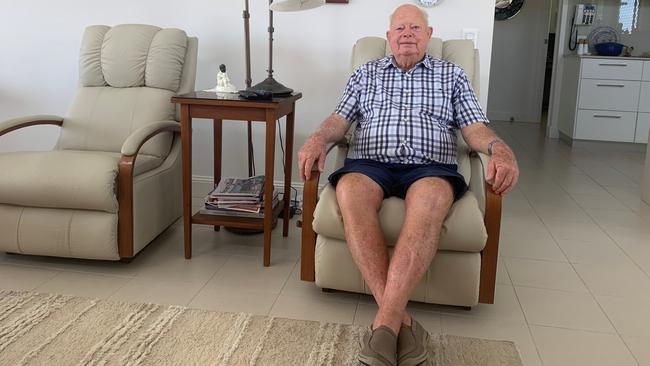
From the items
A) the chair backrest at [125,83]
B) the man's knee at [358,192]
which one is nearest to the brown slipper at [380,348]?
the man's knee at [358,192]

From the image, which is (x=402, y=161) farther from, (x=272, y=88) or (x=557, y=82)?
(x=557, y=82)

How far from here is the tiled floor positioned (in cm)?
196

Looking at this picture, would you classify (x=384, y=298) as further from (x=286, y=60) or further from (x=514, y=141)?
(x=514, y=141)

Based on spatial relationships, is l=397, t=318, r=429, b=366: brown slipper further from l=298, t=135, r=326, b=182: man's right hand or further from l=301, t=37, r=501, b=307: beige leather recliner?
l=298, t=135, r=326, b=182: man's right hand

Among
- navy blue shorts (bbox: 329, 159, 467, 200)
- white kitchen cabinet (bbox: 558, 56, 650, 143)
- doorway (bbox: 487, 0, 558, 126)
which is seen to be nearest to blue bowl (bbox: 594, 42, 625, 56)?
white kitchen cabinet (bbox: 558, 56, 650, 143)

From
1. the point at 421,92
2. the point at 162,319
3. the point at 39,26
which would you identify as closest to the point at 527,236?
the point at 421,92

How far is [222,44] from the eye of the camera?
11.1ft

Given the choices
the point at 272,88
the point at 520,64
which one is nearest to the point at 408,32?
the point at 272,88

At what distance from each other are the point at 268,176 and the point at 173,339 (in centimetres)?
81

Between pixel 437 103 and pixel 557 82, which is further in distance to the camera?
pixel 557 82

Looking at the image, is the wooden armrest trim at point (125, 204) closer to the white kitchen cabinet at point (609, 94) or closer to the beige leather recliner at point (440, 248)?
the beige leather recliner at point (440, 248)

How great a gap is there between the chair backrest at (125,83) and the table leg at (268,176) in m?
0.61

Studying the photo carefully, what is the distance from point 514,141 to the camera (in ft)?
19.3

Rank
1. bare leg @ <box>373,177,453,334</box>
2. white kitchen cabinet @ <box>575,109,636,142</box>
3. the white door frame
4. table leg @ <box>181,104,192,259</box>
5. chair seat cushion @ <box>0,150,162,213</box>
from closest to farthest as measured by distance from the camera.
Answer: bare leg @ <box>373,177,453,334</box>, chair seat cushion @ <box>0,150,162,213</box>, table leg @ <box>181,104,192,259</box>, white kitchen cabinet @ <box>575,109,636,142</box>, the white door frame
